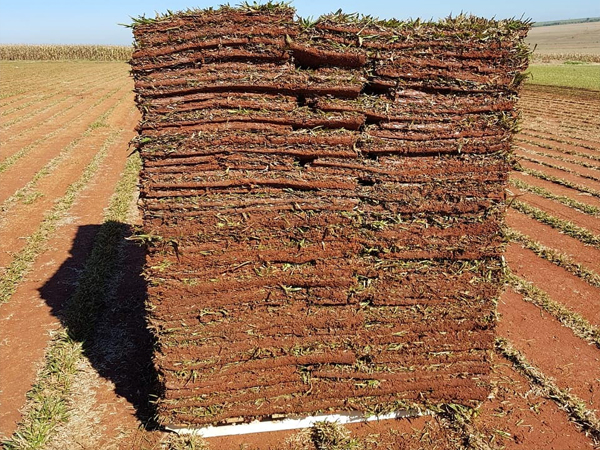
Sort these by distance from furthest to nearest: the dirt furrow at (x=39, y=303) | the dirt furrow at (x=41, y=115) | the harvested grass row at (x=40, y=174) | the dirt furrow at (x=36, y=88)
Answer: the dirt furrow at (x=36, y=88) → the dirt furrow at (x=41, y=115) → the harvested grass row at (x=40, y=174) → the dirt furrow at (x=39, y=303)

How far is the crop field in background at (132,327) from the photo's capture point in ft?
15.8

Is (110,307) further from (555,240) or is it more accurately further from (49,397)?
(555,240)

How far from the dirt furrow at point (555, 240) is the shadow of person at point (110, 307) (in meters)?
8.06

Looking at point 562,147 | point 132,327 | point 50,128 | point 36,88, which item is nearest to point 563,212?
point 562,147

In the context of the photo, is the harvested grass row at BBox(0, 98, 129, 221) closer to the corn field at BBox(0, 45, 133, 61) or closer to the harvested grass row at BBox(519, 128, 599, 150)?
the harvested grass row at BBox(519, 128, 599, 150)

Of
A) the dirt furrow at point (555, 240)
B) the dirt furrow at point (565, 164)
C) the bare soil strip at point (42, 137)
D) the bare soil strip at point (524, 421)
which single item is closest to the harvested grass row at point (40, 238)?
the bare soil strip at point (42, 137)

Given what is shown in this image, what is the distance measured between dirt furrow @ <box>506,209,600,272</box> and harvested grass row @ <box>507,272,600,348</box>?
1736 millimetres

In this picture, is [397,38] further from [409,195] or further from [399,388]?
[399,388]

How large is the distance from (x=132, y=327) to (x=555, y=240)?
28.2 ft

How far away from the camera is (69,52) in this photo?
77750mm

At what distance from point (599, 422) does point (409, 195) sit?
344 cm

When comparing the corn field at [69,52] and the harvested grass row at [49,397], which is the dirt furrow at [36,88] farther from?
the corn field at [69,52]

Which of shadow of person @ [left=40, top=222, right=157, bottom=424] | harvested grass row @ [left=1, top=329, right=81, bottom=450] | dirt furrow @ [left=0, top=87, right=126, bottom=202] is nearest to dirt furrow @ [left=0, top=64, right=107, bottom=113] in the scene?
dirt furrow @ [left=0, top=87, right=126, bottom=202]

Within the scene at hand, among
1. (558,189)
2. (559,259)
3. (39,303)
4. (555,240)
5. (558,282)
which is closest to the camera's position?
(39,303)
